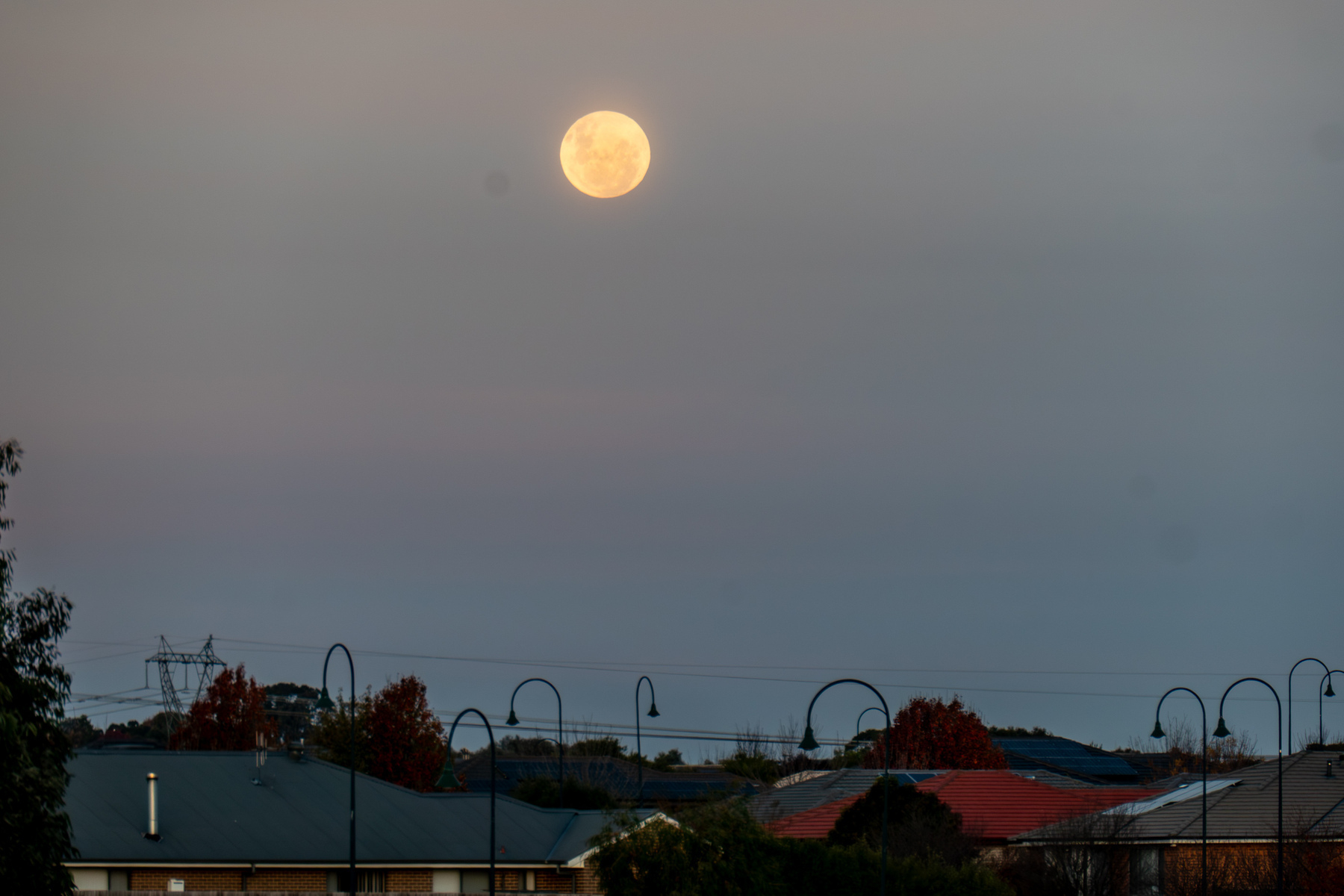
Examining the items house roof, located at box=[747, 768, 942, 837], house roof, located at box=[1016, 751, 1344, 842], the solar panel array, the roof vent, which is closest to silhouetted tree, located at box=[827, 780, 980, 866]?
house roof, located at box=[1016, 751, 1344, 842]

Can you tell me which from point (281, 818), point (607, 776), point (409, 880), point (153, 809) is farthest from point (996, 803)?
point (607, 776)

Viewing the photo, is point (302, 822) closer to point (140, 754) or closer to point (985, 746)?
point (140, 754)

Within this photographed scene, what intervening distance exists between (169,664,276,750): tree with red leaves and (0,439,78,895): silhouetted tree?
58.1 metres

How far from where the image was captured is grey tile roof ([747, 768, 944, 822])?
5997 cm

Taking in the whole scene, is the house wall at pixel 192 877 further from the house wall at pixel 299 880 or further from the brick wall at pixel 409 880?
the brick wall at pixel 409 880

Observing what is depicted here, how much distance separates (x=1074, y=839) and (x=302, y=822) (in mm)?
25765

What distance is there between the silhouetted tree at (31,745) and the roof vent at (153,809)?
21.4 m

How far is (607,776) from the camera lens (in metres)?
96.8

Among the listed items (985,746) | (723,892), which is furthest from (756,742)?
(723,892)

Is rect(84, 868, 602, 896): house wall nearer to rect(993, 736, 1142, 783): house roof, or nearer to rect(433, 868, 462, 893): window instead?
rect(433, 868, 462, 893): window

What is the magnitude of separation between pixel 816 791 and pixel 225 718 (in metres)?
36.2

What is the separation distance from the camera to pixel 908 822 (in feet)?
150

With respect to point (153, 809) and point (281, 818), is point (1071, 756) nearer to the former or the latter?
point (281, 818)

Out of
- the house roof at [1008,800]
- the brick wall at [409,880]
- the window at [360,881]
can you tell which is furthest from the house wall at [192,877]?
the house roof at [1008,800]
